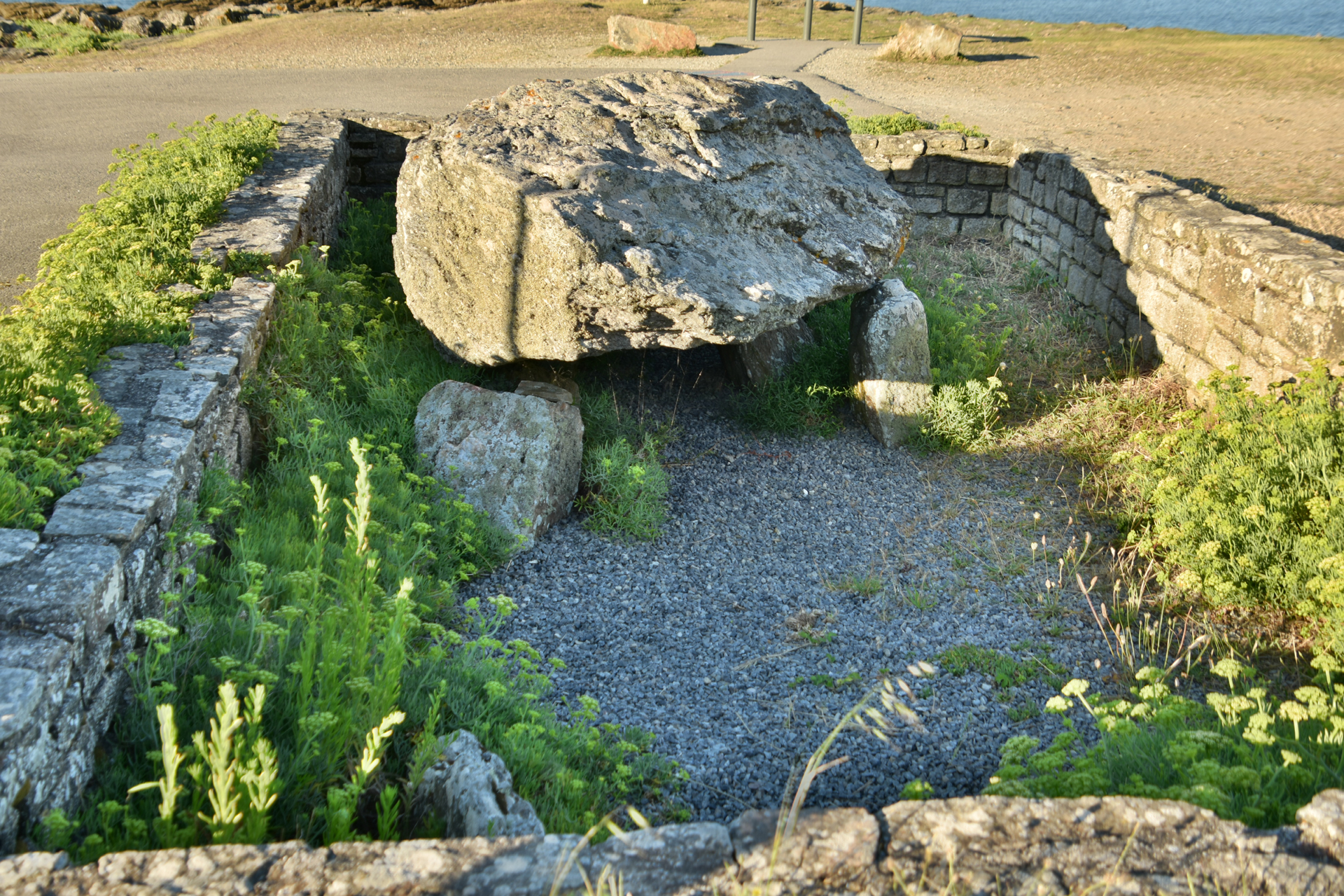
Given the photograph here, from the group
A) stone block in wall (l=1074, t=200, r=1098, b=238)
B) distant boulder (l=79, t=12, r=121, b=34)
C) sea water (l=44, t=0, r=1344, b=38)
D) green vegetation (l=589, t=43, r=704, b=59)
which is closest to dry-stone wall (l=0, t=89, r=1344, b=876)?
stone block in wall (l=1074, t=200, r=1098, b=238)

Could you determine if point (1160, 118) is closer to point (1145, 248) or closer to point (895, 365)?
point (1145, 248)

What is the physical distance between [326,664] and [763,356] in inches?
148

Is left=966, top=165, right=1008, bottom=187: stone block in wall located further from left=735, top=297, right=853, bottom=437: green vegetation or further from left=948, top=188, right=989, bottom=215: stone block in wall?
left=735, top=297, right=853, bottom=437: green vegetation

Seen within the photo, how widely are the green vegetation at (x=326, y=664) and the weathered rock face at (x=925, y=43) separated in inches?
522

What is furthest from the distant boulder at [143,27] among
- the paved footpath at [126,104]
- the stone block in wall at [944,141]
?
the stone block in wall at [944,141]

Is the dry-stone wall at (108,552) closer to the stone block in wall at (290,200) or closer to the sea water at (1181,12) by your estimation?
the stone block in wall at (290,200)

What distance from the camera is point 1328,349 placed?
4.15m

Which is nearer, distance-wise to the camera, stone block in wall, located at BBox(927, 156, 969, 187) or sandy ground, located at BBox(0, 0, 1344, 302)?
stone block in wall, located at BBox(927, 156, 969, 187)

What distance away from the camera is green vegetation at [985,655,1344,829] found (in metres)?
2.27

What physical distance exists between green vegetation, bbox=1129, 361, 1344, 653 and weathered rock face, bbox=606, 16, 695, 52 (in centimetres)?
1235

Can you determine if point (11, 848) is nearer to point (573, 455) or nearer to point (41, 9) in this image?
point (573, 455)

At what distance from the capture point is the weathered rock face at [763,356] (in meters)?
5.55

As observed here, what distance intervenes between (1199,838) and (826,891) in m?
0.85

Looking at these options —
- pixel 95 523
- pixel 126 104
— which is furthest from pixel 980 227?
pixel 126 104
